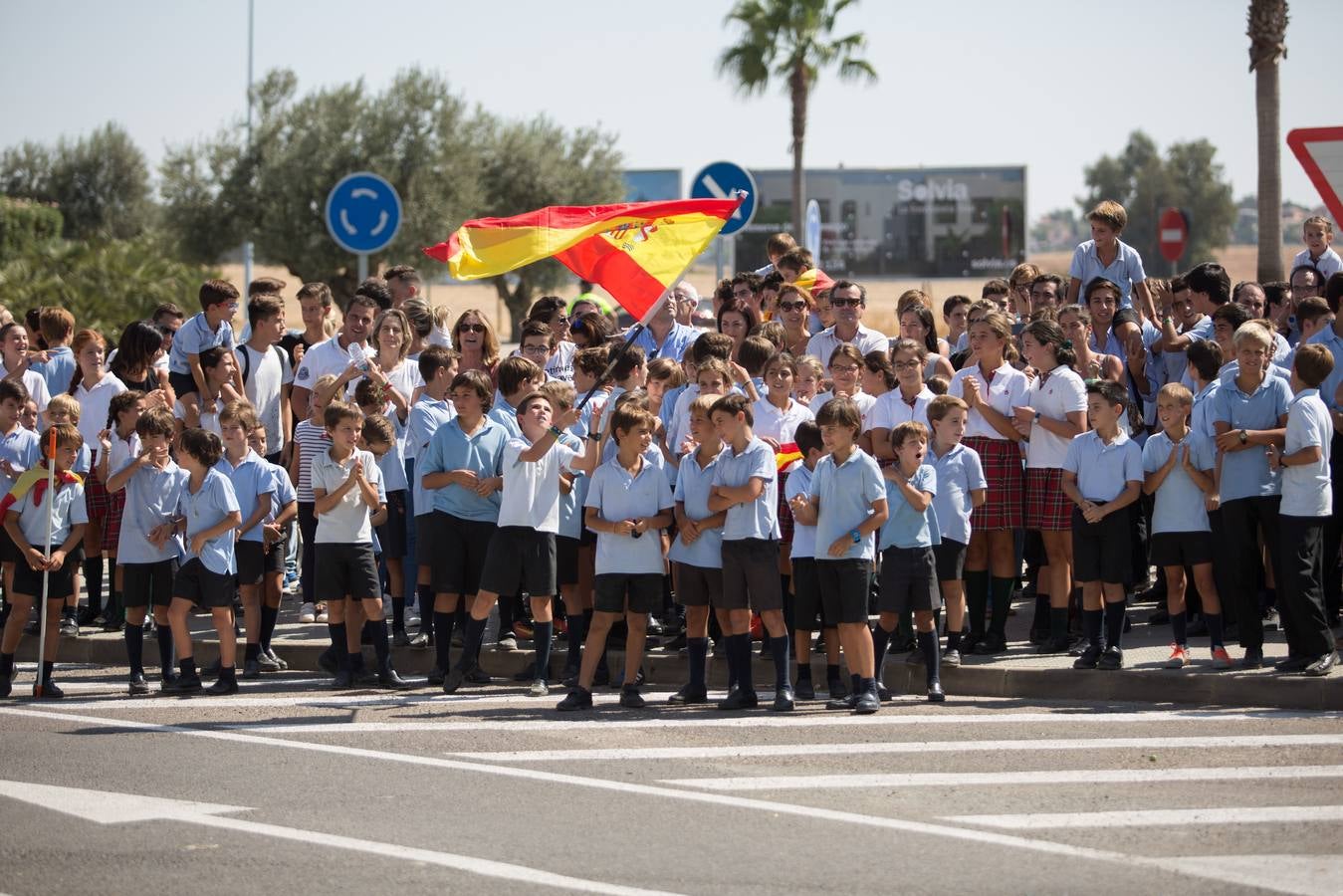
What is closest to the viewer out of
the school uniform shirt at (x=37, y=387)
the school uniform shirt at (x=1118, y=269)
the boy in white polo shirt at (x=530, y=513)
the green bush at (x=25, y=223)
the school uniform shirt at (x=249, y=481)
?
the boy in white polo shirt at (x=530, y=513)

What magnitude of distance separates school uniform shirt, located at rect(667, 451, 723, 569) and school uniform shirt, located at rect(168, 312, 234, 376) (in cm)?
451

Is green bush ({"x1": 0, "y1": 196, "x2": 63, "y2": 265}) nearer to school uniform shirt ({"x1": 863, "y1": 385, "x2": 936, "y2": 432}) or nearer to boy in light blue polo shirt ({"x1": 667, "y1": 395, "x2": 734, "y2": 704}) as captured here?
school uniform shirt ({"x1": 863, "y1": 385, "x2": 936, "y2": 432})

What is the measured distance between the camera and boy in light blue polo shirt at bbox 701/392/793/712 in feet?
33.2

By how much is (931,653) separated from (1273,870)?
3941 millimetres

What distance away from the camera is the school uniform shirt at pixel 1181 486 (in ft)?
34.6

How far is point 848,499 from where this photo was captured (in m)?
10.1

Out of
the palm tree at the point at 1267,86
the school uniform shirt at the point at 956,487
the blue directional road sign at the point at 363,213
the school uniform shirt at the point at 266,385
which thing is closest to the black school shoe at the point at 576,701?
the school uniform shirt at the point at 956,487

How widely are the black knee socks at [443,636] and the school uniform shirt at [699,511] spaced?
163 centimetres

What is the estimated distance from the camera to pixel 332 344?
511 inches

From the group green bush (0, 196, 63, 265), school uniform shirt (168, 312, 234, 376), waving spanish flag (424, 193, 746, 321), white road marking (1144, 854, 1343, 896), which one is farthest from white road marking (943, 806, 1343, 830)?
green bush (0, 196, 63, 265)

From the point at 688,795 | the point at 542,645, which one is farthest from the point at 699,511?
the point at 688,795

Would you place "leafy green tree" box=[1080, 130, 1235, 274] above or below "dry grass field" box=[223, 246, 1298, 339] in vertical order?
above

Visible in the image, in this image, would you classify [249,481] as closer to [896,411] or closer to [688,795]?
[896,411]

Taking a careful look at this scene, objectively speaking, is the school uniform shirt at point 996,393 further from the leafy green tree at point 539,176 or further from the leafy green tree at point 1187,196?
the leafy green tree at point 1187,196
